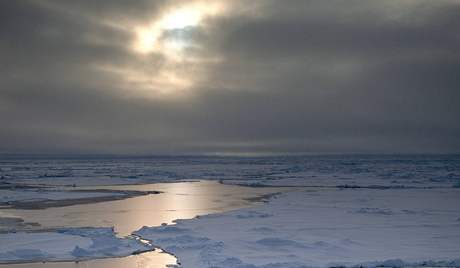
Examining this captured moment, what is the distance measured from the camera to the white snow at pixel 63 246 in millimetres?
11242

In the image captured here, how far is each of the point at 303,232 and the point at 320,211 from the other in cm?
503

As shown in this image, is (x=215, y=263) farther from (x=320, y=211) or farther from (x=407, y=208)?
(x=407, y=208)

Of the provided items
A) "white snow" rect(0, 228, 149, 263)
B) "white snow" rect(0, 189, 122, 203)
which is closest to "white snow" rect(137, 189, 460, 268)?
"white snow" rect(0, 228, 149, 263)

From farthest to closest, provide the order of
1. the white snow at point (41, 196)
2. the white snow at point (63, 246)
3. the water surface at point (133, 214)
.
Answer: the white snow at point (41, 196)
the white snow at point (63, 246)
the water surface at point (133, 214)

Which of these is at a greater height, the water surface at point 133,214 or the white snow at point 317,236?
the white snow at point 317,236

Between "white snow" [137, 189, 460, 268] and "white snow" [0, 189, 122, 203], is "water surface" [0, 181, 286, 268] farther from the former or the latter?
"white snow" [0, 189, 122, 203]

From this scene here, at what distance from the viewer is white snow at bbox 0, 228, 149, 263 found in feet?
36.9

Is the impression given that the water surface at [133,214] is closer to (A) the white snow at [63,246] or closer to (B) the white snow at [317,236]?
(A) the white snow at [63,246]

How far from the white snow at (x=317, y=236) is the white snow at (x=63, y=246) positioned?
100 cm

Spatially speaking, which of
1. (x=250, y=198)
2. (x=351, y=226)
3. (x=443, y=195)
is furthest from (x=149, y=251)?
(x=443, y=195)

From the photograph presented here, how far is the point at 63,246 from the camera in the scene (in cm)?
1193

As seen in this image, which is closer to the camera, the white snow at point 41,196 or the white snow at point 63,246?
the white snow at point 63,246

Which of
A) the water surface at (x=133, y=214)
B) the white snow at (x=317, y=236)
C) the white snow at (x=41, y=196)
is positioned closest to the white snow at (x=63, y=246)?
the water surface at (x=133, y=214)

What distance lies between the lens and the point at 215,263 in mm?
10102
